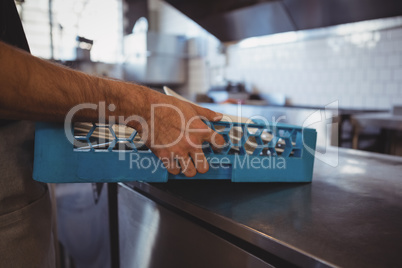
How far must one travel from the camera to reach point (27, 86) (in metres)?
0.49

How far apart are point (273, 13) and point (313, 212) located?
2.55m

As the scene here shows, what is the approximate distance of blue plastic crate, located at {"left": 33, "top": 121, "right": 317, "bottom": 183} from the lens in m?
0.57

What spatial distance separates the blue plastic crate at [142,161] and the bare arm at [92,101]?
0.11 ft

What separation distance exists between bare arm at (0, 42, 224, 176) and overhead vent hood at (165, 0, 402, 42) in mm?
2195

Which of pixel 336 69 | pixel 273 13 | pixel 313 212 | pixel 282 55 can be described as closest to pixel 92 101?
pixel 313 212

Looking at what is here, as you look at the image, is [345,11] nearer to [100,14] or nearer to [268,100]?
[268,100]

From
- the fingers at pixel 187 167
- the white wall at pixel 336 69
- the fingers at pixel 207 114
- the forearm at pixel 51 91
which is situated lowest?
the fingers at pixel 187 167

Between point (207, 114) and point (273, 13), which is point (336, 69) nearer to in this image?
point (273, 13)

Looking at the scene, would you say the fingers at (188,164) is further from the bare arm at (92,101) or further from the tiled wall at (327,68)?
the tiled wall at (327,68)

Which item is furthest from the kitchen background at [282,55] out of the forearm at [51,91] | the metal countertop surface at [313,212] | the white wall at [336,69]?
the metal countertop surface at [313,212]

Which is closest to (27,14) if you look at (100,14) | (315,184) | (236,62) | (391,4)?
(100,14)

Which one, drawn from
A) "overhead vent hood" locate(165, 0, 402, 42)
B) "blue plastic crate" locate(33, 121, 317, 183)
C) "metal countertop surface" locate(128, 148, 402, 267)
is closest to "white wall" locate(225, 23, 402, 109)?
"overhead vent hood" locate(165, 0, 402, 42)

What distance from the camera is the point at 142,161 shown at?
0.61 m

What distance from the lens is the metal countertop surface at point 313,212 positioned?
421 mm
